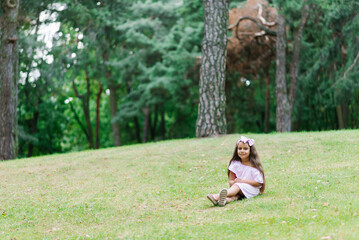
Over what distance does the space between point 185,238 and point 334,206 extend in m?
2.26

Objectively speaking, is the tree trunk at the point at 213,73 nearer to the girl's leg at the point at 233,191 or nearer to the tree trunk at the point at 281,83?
the tree trunk at the point at 281,83

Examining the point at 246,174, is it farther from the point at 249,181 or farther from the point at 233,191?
the point at 233,191

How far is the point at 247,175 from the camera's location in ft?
23.7

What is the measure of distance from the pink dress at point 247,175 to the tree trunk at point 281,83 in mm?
11114

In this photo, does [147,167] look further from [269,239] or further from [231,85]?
[231,85]

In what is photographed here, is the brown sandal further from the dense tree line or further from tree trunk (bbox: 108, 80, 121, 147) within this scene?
tree trunk (bbox: 108, 80, 121, 147)

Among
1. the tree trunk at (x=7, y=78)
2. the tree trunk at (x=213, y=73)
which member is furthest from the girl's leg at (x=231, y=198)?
the tree trunk at (x=7, y=78)

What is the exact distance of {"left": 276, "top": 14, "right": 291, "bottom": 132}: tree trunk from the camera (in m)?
17.5

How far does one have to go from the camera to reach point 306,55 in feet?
76.3

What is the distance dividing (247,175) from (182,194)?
56.8 inches

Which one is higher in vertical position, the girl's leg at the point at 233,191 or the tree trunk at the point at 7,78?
the tree trunk at the point at 7,78

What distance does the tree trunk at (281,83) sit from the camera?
57.5ft

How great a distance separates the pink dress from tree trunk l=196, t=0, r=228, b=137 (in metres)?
6.76

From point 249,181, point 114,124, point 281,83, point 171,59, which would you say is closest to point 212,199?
point 249,181
